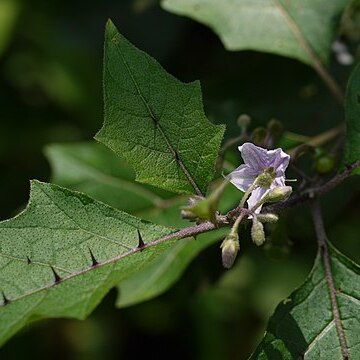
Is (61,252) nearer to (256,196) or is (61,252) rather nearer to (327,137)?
(256,196)

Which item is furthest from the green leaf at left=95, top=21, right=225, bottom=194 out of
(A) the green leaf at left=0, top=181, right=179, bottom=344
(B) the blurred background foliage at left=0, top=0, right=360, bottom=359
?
(B) the blurred background foliage at left=0, top=0, right=360, bottom=359

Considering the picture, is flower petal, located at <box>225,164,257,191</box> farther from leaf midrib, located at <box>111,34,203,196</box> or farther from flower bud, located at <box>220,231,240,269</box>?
flower bud, located at <box>220,231,240,269</box>

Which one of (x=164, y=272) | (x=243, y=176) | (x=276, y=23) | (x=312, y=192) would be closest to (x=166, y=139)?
(x=243, y=176)

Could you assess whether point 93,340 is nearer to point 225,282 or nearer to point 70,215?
point 225,282

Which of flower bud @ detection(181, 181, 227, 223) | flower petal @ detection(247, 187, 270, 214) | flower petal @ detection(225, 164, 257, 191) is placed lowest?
flower bud @ detection(181, 181, 227, 223)

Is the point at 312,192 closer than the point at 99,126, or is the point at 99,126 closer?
the point at 312,192
